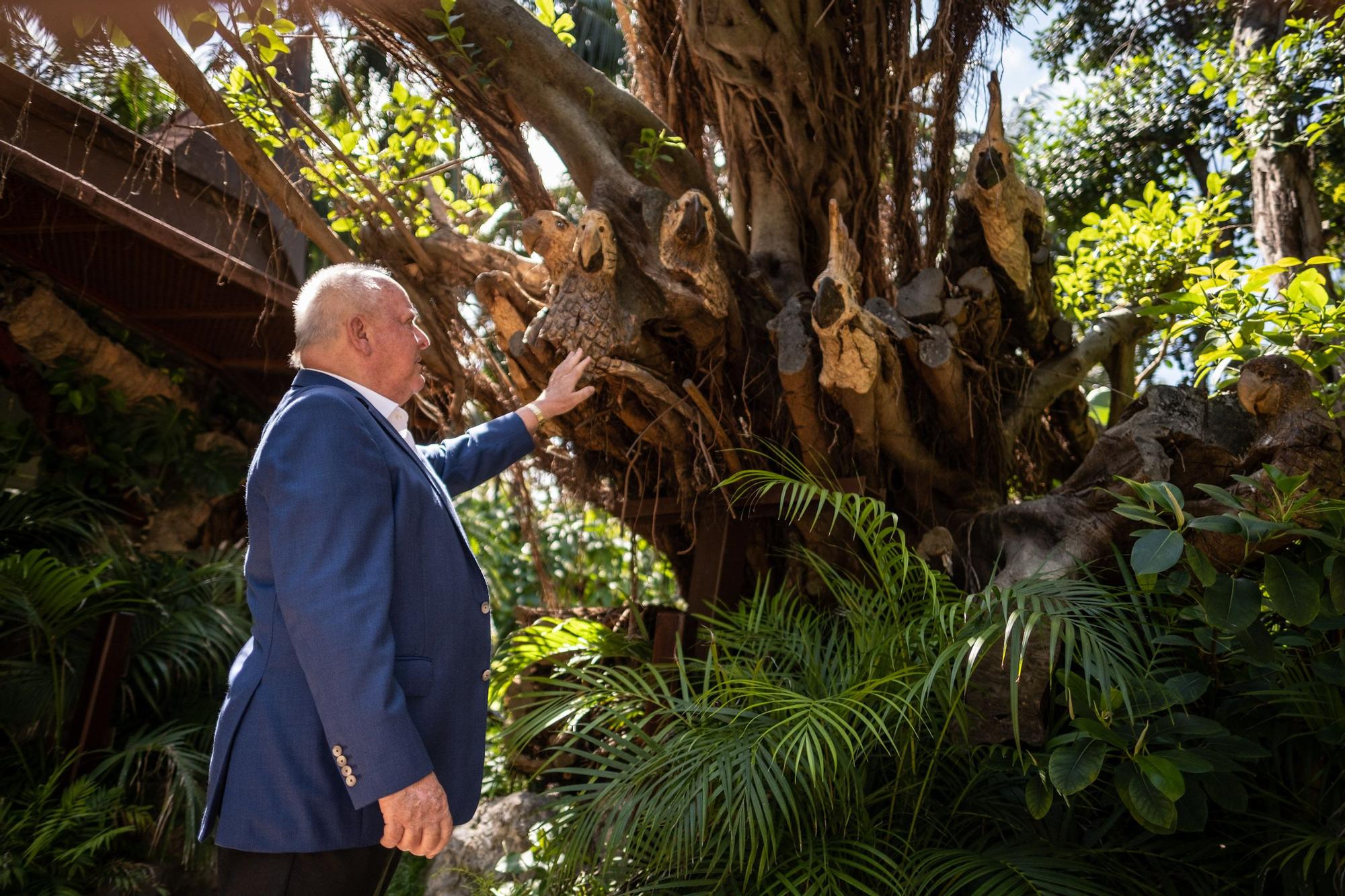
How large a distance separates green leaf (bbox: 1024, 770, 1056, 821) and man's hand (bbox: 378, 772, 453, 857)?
1.50 meters

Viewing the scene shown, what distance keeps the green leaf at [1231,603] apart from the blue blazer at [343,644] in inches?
72.0

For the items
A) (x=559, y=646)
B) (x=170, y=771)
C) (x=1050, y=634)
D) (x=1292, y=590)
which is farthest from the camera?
(x=170, y=771)

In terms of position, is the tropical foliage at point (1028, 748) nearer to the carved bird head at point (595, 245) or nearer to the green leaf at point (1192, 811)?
the green leaf at point (1192, 811)

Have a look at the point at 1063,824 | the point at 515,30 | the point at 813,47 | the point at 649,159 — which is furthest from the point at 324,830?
the point at 813,47

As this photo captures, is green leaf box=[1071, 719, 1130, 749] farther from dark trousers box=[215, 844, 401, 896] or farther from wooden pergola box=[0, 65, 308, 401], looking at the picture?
wooden pergola box=[0, 65, 308, 401]

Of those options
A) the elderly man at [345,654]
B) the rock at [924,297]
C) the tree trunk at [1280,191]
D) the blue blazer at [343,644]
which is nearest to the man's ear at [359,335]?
the elderly man at [345,654]

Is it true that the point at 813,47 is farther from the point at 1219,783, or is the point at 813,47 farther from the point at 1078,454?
the point at 1219,783

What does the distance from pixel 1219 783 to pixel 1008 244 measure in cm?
216

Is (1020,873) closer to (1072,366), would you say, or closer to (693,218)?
(693,218)

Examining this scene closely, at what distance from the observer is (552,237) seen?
3.34 metres

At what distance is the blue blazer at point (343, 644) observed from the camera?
1.80m

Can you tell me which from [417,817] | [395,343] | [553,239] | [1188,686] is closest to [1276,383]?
[1188,686]

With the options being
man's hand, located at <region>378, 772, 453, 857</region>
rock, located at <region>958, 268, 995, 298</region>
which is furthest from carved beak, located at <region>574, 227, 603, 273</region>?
man's hand, located at <region>378, 772, 453, 857</region>

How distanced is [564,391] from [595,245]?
22.0 inches
